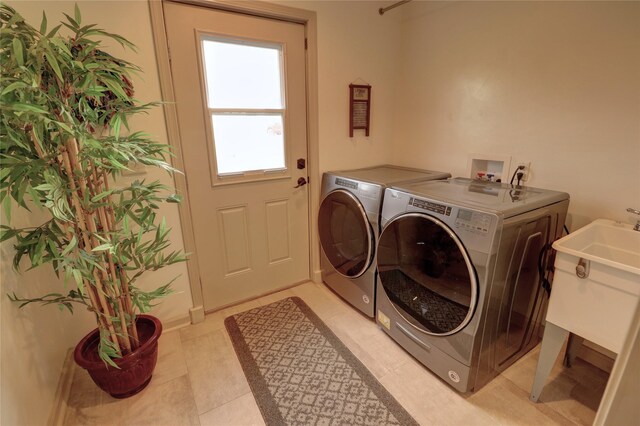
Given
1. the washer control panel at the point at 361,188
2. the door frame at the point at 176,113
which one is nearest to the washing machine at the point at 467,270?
the washer control panel at the point at 361,188

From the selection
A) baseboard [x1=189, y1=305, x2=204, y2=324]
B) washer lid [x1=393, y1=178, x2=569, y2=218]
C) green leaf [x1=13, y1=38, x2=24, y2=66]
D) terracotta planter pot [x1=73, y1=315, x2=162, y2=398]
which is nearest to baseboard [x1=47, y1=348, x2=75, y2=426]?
terracotta planter pot [x1=73, y1=315, x2=162, y2=398]

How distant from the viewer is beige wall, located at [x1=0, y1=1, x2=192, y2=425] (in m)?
1.08

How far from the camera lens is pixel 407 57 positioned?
2.36 m

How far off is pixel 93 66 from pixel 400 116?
6.88 ft

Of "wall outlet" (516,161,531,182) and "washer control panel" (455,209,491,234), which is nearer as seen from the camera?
"washer control panel" (455,209,491,234)

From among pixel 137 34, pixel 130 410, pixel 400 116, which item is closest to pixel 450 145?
pixel 400 116

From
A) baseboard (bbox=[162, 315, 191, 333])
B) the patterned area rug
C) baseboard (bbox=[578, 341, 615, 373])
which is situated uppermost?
baseboard (bbox=[578, 341, 615, 373])

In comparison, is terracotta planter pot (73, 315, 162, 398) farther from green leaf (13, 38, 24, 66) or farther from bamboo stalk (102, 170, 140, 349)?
green leaf (13, 38, 24, 66)

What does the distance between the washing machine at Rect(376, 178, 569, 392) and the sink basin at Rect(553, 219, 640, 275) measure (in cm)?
13

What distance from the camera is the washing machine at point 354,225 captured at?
1.79 meters

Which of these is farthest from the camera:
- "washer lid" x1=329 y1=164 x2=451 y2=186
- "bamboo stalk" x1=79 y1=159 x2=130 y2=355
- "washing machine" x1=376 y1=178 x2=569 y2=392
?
"washer lid" x1=329 y1=164 x2=451 y2=186

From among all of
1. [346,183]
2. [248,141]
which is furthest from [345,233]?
[248,141]

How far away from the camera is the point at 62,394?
1.43 m

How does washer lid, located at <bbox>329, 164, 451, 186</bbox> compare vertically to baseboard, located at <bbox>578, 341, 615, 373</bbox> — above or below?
above
